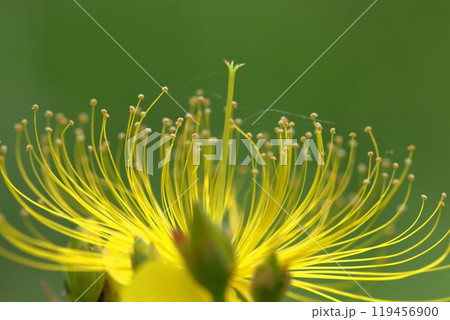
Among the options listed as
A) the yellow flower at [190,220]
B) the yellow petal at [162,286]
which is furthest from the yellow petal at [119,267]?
the yellow petal at [162,286]

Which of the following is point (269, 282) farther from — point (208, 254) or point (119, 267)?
point (119, 267)

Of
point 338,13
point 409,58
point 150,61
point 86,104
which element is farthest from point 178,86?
point 409,58

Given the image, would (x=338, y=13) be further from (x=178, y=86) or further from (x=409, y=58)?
(x=178, y=86)

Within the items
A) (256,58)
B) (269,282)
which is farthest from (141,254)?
(256,58)

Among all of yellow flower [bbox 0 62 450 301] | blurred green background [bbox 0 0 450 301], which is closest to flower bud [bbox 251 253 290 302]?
yellow flower [bbox 0 62 450 301]

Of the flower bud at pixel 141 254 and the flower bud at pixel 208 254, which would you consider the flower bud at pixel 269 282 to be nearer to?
the flower bud at pixel 208 254
